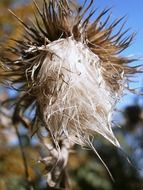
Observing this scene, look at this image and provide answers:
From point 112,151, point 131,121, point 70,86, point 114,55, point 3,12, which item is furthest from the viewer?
point 112,151

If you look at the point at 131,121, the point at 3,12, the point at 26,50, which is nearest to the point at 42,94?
the point at 26,50

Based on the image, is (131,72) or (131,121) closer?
(131,72)

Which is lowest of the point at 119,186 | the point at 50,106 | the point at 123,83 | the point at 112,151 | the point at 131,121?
the point at 119,186

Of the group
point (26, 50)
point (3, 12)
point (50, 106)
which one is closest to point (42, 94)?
point (50, 106)

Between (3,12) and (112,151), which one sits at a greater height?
(3,12)

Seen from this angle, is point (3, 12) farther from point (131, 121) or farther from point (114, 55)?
point (114, 55)

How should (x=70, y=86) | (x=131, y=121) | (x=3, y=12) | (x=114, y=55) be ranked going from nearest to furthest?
(x=70, y=86)
(x=114, y=55)
(x=3, y=12)
(x=131, y=121)
